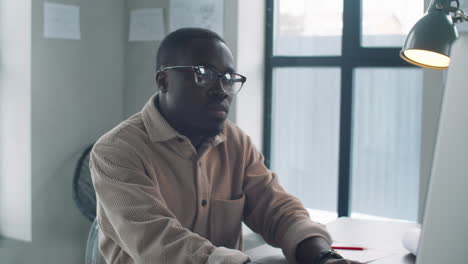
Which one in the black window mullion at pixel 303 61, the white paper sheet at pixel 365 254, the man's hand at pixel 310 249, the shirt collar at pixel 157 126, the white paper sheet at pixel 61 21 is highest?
the white paper sheet at pixel 61 21

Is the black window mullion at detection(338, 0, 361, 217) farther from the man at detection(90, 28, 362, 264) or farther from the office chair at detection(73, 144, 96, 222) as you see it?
the office chair at detection(73, 144, 96, 222)

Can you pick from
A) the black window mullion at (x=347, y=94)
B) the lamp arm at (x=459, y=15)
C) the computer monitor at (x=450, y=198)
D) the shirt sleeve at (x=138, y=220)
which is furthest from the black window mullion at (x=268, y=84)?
the computer monitor at (x=450, y=198)

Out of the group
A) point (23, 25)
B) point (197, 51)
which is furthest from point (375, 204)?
point (23, 25)

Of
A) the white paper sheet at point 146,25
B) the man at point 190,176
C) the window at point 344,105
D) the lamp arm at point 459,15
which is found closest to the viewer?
the man at point 190,176

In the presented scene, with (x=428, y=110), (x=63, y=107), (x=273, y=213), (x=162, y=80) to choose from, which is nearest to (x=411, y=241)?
(x=273, y=213)

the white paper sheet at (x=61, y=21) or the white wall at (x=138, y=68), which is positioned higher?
the white paper sheet at (x=61, y=21)

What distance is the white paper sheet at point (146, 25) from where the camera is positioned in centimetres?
282

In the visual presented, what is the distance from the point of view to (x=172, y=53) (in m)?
1.58

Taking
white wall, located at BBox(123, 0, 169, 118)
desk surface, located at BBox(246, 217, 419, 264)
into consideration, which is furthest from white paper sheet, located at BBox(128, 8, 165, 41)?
desk surface, located at BBox(246, 217, 419, 264)

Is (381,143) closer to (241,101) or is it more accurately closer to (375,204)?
(375,204)

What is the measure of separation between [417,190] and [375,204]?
0.20m

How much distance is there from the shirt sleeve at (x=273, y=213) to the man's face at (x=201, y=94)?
22cm

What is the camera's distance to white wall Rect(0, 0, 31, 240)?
2.55m

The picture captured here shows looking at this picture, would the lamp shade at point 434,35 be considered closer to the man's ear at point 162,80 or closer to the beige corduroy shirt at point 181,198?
the beige corduroy shirt at point 181,198
